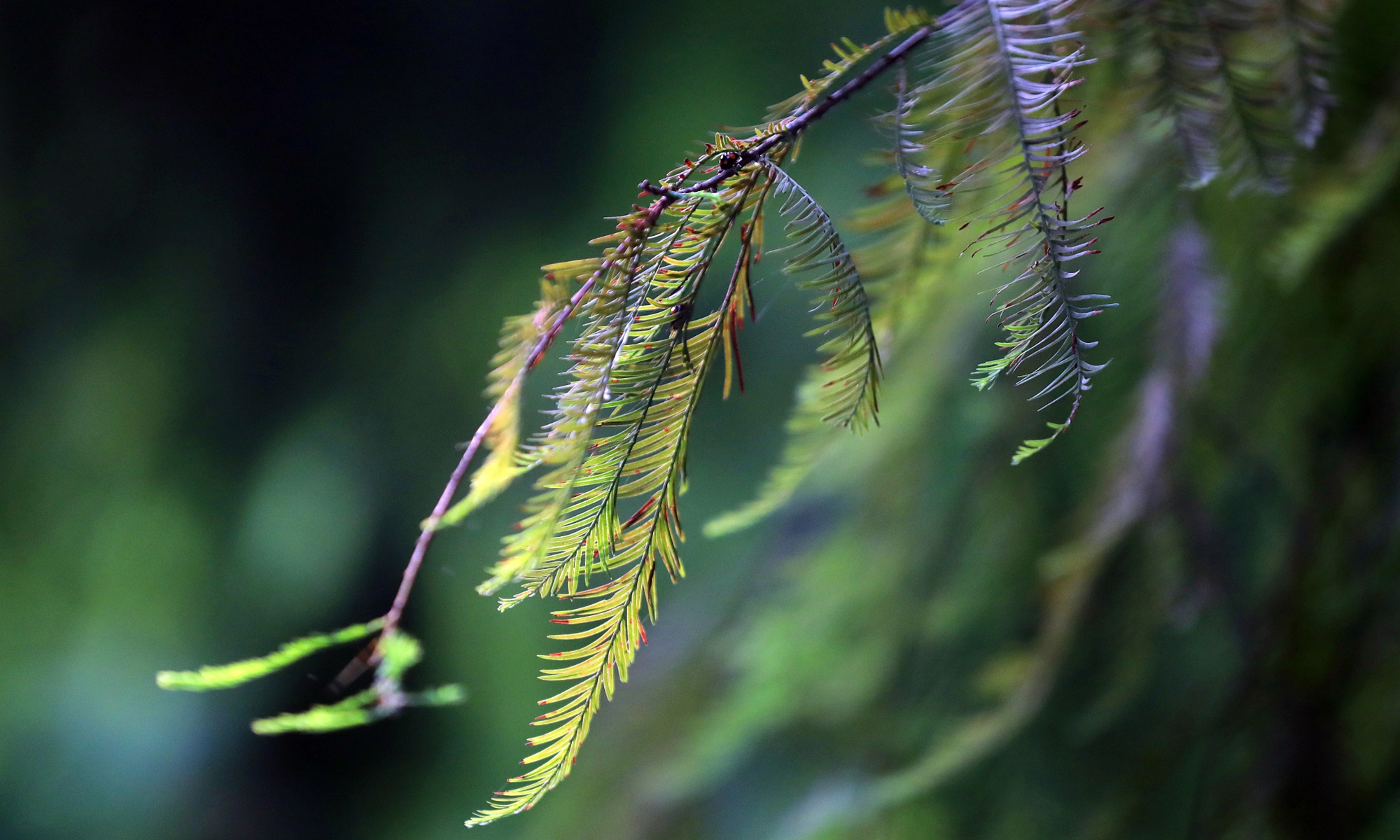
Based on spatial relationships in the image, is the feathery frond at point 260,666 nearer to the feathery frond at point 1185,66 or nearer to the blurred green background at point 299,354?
the feathery frond at point 1185,66

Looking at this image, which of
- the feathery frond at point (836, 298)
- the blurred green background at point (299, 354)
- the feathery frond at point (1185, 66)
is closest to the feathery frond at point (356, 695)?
the feathery frond at point (836, 298)

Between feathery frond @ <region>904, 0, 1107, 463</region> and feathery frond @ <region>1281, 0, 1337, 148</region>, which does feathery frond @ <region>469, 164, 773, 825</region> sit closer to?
feathery frond @ <region>904, 0, 1107, 463</region>

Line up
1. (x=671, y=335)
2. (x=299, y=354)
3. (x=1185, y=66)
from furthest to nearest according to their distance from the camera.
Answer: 1. (x=299, y=354)
2. (x=1185, y=66)
3. (x=671, y=335)

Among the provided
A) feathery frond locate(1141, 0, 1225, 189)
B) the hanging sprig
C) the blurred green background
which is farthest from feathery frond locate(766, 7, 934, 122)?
the blurred green background

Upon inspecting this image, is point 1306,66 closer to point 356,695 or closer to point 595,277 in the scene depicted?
point 595,277

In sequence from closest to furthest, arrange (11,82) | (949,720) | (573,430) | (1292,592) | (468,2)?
(573,430) < (1292,592) < (949,720) < (11,82) < (468,2)

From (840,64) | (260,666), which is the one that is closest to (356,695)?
(260,666)

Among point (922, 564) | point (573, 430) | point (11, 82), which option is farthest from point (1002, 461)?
point (11, 82)

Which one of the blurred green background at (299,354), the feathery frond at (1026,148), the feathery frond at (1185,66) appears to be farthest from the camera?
the blurred green background at (299,354)

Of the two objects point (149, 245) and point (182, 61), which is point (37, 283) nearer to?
point (149, 245)

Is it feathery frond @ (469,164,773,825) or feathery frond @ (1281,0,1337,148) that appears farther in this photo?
feathery frond @ (1281,0,1337,148)

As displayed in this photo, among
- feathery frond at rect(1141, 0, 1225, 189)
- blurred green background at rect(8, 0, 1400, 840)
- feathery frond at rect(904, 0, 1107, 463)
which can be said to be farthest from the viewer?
blurred green background at rect(8, 0, 1400, 840)
